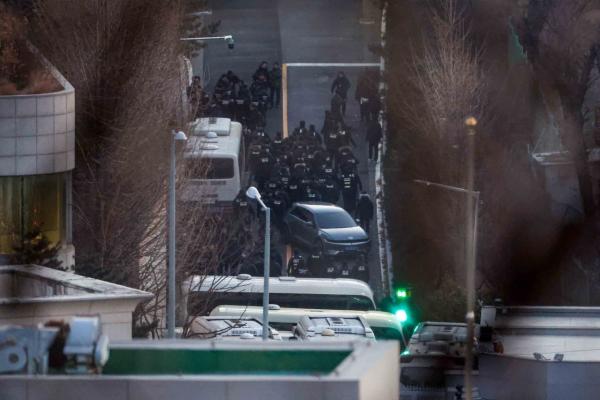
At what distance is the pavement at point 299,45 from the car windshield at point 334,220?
7.05m

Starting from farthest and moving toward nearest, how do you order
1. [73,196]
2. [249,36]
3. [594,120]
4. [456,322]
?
[249,36] → [594,120] → [456,322] → [73,196]

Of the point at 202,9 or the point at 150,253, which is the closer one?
the point at 150,253

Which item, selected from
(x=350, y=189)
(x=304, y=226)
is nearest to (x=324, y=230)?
(x=304, y=226)

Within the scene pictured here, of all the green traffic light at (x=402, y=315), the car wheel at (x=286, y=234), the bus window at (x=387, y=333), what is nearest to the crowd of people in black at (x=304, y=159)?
the car wheel at (x=286, y=234)

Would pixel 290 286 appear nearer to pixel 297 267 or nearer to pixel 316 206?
pixel 297 267

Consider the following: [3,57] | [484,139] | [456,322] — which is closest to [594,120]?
[484,139]

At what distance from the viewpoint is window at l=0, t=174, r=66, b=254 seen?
19.4m

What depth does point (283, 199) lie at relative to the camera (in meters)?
29.9

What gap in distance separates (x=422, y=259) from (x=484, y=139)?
2.64 m

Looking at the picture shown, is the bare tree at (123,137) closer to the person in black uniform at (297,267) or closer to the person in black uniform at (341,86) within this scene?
the person in black uniform at (297,267)

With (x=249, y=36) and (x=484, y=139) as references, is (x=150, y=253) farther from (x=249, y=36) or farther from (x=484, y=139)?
(x=249, y=36)

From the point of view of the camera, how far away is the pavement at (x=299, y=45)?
40.2m

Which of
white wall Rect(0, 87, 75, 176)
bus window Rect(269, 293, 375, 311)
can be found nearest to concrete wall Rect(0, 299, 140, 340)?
white wall Rect(0, 87, 75, 176)

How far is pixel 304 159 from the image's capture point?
31.9 metres
